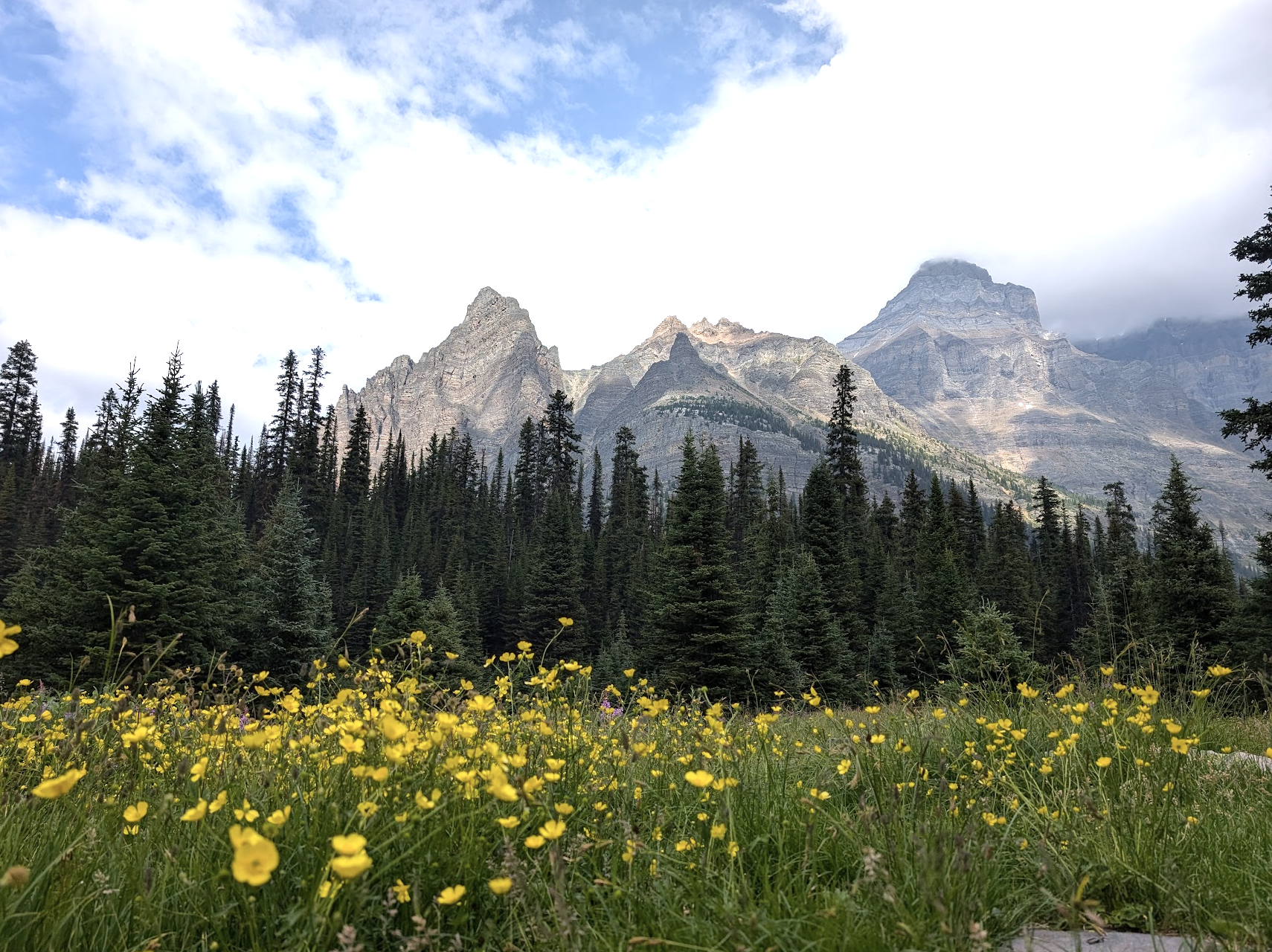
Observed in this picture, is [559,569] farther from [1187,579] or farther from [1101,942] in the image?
[1101,942]

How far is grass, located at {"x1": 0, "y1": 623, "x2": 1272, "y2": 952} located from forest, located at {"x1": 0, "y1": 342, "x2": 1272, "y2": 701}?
1.93ft

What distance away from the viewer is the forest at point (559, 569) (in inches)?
928

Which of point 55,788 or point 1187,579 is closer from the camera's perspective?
point 55,788

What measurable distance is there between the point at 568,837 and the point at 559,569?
48.9 meters

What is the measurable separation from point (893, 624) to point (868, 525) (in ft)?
69.5

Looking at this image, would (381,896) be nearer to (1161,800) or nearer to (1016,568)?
(1161,800)

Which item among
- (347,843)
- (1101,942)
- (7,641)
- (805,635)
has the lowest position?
(805,635)

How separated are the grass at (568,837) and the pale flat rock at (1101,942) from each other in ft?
0.21

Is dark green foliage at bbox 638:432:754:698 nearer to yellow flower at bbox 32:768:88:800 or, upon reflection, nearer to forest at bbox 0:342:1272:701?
forest at bbox 0:342:1272:701

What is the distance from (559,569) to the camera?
5075 centimetres

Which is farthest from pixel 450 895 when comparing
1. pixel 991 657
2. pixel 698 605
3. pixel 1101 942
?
pixel 698 605

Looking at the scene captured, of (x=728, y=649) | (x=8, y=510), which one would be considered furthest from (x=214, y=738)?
(x=8, y=510)

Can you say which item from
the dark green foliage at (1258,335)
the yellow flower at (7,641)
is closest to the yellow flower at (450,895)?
the yellow flower at (7,641)

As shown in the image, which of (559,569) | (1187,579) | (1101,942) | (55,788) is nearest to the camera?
(55,788)
